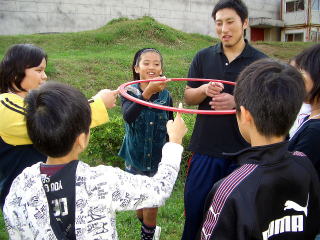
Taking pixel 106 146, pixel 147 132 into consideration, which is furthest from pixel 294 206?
pixel 106 146

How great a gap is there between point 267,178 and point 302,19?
24622 millimetres

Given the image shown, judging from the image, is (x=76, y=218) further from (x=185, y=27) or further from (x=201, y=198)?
(x=185, y=27)

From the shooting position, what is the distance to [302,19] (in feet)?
75.6

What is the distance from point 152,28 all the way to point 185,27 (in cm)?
601

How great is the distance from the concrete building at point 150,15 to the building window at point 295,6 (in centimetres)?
7

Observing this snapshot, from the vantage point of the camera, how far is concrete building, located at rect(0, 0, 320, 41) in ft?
50.1

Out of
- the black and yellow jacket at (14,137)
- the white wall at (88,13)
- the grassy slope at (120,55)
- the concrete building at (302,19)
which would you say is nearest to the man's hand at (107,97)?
the black and yellow jacket at (14,137)

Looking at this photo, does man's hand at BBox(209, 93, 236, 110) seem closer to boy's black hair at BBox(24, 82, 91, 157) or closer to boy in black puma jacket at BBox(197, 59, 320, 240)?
boy in black puma jacket at BBox(197, 59, 320, 240)

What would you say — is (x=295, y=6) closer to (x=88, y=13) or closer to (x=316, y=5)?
Result: (x=316, y=5)

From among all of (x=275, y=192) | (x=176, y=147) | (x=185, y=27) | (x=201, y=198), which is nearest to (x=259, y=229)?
(x=275, y=192)

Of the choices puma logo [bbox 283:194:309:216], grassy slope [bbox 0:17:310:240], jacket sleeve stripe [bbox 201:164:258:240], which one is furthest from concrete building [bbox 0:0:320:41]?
puma logo [bbox 283:194:309:216]

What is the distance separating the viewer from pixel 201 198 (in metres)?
2.68

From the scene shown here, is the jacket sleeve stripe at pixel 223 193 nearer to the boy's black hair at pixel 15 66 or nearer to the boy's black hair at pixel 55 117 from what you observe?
the boy's black hair at pixel 55 117

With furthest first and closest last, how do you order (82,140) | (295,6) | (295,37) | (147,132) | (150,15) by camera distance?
(295,37)
(295,6)
(150,15)
(147,132)
(82,140)
